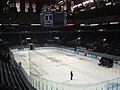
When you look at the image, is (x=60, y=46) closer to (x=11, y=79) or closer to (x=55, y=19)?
(x=11, y=79)

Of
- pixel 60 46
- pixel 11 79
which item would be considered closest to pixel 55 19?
pixel 11 79

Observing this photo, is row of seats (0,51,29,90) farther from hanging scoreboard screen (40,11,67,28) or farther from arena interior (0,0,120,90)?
hanging scoreboard screen (40,11,67,28)

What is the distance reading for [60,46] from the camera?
30875 mm

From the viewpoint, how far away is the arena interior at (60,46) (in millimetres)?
10172

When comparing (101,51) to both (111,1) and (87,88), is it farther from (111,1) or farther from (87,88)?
(87,88)

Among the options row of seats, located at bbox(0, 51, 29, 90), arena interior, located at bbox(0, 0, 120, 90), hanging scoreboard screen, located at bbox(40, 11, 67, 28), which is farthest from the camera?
arena interior, located at bbox(0, 0, 120, 90)

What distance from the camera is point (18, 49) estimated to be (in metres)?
28.6

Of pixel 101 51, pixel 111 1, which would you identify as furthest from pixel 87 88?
pixel 101 51

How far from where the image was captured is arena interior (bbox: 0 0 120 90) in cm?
1017

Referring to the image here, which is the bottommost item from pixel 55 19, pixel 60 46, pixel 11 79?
pixel 60 46

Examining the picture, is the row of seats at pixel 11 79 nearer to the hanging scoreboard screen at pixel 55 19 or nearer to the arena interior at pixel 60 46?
the arena interior at pixel 60 46

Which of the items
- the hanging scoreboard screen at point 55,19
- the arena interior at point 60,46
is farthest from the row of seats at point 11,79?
the hanging scoreboard screen at point 55,19

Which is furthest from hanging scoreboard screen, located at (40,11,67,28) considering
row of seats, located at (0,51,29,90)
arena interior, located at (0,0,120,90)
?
row of seats, located at (0,51,29,90)

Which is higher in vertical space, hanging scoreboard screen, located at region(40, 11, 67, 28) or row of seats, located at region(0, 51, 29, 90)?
hanging scoreboard screen, located at region(40, 11, 67, 28)
